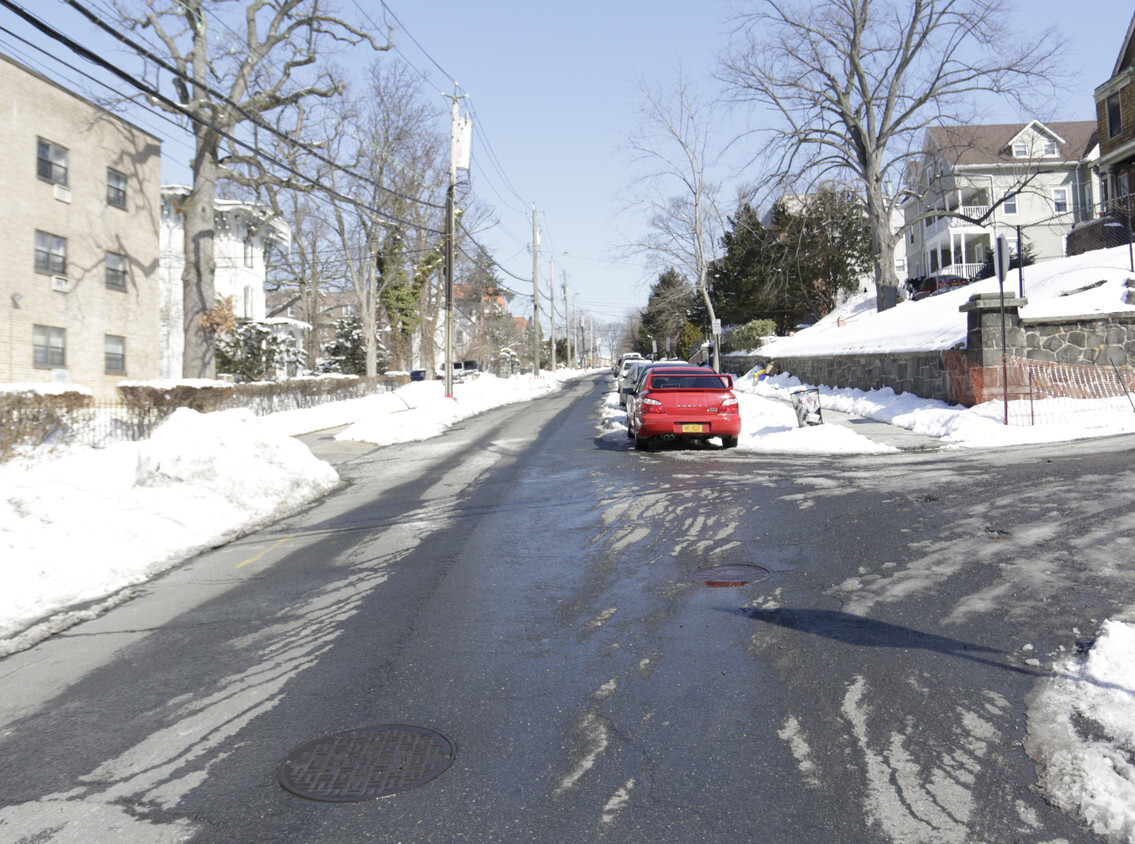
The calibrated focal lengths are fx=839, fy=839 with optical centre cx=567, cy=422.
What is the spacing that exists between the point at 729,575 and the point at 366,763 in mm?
3617

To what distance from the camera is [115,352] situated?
27641 millimetres

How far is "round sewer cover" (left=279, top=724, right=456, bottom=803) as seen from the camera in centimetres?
339

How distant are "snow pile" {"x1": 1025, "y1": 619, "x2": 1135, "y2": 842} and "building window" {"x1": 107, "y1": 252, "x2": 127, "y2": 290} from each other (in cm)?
2957

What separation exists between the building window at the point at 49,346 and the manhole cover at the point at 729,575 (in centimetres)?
2433

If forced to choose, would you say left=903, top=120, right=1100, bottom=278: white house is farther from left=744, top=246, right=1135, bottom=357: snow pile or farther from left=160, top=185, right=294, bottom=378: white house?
left=160, top=185, right=294, bottom=378: white house

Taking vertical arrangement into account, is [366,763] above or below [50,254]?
below

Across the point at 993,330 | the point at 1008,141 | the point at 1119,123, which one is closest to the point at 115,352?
the point at 993,330

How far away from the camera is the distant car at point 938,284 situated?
4078cm

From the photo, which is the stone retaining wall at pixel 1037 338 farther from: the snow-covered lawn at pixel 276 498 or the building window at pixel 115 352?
the building window at pixel 115 352

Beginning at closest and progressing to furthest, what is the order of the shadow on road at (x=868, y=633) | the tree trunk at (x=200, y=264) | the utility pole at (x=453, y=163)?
the shadow on road at (x=868, y=633) < the tree trunk at (x=200, y=264) < the utility pole at (x=453, y=163)

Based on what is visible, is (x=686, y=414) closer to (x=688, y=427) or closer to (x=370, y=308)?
(x=688, y=427)

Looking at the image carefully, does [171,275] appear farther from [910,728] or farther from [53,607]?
[910,728]

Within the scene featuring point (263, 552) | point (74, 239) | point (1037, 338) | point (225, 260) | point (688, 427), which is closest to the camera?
point (263, 552)

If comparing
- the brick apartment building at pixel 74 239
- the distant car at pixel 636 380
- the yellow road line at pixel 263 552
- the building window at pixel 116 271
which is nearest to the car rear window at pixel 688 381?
Answer: the distant car at pixel 636 380
